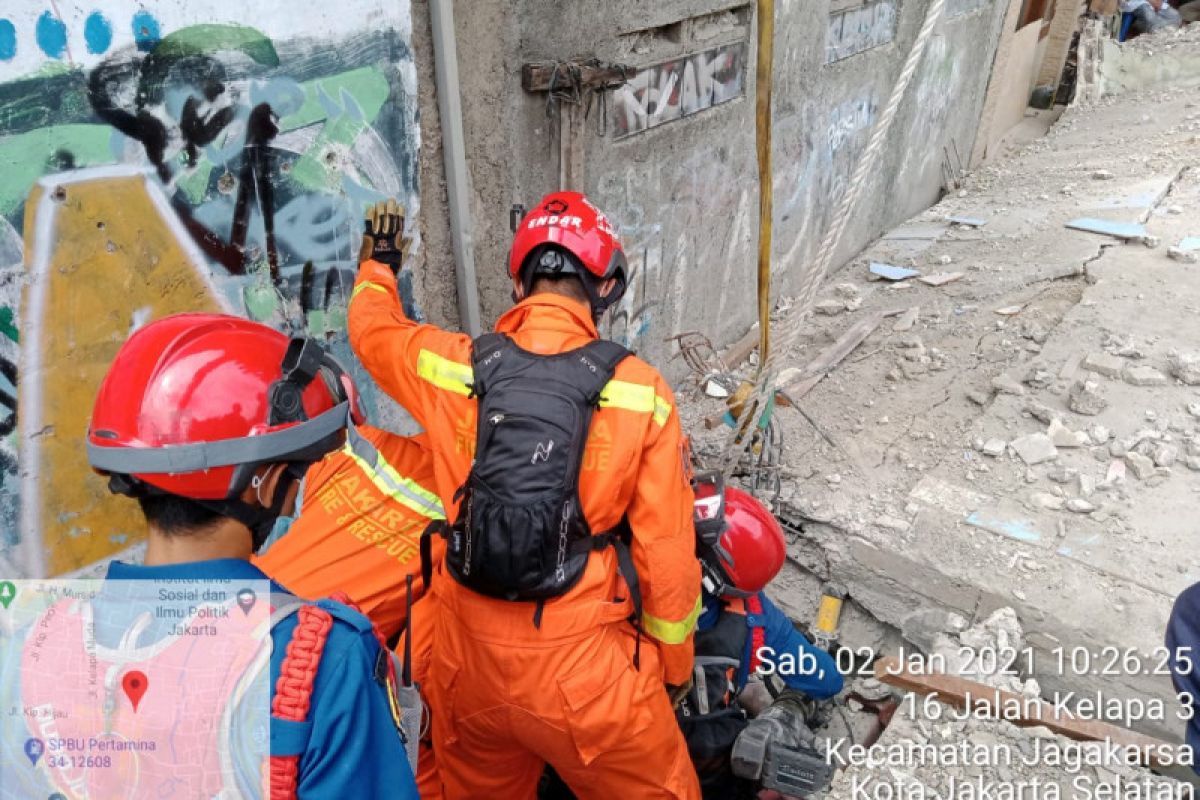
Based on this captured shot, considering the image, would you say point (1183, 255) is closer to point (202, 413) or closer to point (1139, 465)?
point (1139, 465)

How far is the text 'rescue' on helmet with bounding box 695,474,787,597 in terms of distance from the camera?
2.79m

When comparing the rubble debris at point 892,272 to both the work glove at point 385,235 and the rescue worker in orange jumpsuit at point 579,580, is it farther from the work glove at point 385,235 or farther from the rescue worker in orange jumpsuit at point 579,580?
the rescue worker in orange jumpsuit at point 579,580

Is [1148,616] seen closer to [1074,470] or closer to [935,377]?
[1074,470]

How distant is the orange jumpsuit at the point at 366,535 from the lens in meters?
2.25

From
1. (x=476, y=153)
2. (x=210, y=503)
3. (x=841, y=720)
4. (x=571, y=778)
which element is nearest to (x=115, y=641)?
(x=210, y=503)

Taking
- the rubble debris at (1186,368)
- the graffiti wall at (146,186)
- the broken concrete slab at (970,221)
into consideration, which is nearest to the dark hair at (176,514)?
the graffiti wall at (146,186)

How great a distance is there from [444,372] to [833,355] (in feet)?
14.0

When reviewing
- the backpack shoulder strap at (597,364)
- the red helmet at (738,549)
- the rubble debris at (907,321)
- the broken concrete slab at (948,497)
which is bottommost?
the rubble debris at (907,321)

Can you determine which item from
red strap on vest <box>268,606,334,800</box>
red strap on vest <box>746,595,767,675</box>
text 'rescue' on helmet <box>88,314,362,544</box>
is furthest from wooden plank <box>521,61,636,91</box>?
red strap on vest <box>268,606,334,800</box>

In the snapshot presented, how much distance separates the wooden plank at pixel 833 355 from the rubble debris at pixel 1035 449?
1.32m

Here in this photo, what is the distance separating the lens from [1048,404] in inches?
192

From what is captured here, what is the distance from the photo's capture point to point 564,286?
246 cm

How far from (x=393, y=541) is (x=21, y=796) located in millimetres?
1128

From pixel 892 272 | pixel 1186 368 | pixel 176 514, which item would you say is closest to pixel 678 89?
pixel 1186 368
